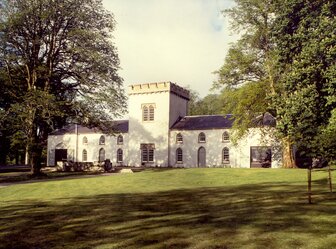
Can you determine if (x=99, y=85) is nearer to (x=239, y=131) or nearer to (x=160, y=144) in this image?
(x=239, y=131)

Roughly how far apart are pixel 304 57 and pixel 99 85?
19.8 metres

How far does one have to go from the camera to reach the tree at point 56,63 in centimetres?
3019

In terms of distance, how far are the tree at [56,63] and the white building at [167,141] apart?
1403 cm

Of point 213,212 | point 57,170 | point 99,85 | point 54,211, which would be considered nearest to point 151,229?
point 213,212

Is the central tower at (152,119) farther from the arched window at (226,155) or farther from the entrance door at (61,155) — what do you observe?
the entrance door at (61,155)

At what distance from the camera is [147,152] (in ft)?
166

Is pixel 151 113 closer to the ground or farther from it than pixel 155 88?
closer to the ground

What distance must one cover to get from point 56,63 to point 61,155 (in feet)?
89.5

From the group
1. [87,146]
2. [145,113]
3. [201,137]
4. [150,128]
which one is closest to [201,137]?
[201,137]

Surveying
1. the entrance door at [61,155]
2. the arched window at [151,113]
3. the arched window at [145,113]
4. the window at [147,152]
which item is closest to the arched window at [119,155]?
the window at [147,152]

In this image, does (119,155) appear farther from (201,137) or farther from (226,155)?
(226,155)

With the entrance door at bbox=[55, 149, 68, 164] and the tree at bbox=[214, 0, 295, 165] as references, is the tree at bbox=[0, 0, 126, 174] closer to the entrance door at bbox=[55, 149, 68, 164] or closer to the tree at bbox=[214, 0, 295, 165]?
the tree at bbox=[214, 0, 295, 165]

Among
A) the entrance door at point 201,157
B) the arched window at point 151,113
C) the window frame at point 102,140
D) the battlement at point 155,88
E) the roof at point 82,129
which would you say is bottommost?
the entrance door at point 201,157

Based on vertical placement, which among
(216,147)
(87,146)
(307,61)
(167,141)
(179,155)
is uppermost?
(307,61)
